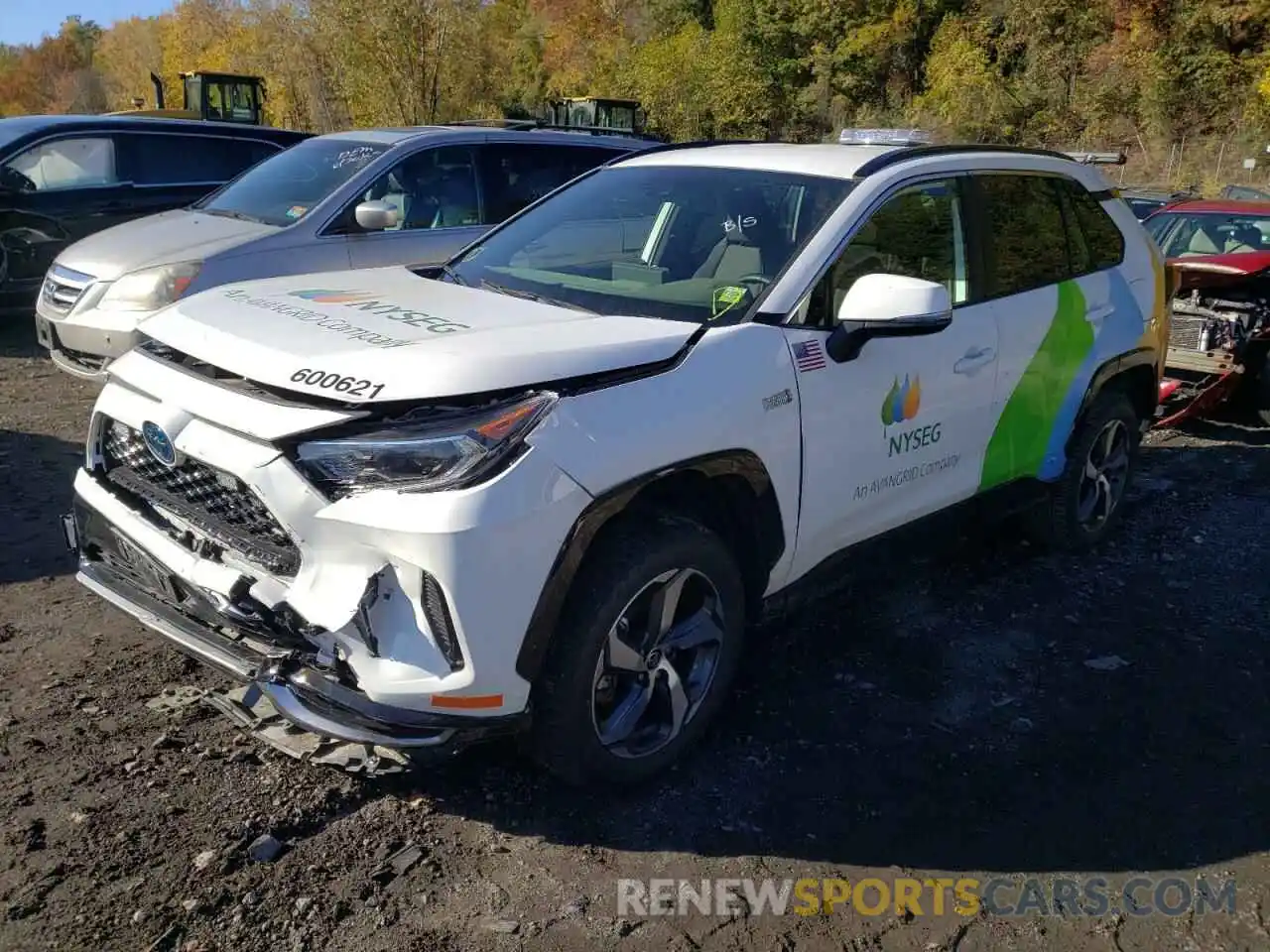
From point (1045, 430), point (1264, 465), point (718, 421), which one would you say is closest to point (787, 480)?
point (718, 421)

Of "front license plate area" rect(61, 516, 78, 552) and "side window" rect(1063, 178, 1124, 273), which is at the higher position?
"side window" rect(1063, 178, 1124, 273)

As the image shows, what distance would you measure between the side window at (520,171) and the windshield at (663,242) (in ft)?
12.0

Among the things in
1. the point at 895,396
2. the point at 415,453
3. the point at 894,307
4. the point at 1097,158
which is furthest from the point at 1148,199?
the point at 415,453

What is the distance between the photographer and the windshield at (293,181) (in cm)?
721

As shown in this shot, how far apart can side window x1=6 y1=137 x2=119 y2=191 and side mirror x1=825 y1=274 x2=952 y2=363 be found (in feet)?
26.9

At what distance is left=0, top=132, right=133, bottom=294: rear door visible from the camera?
867 centimetres

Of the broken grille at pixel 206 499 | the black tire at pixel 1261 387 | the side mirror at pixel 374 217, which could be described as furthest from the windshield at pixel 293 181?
the black tire at pixel 1261 387

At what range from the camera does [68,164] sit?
29.9 ft

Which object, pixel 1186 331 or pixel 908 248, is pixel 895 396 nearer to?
pixel 908 248

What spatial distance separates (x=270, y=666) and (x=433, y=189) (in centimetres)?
547

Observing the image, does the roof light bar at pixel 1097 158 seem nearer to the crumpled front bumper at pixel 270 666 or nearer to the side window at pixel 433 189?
the side window at pixel 433 189

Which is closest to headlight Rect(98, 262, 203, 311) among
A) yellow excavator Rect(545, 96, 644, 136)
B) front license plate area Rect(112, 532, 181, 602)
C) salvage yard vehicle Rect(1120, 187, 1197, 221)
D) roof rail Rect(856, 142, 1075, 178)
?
front license plate area Rect(112, 532, 181, 602)

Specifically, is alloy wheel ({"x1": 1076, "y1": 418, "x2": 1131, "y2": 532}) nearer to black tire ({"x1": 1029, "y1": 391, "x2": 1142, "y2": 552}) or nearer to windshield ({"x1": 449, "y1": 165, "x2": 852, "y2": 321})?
black tire ({"x1": 1029, "y1": 391, "x2": 1142, "y2": 552})

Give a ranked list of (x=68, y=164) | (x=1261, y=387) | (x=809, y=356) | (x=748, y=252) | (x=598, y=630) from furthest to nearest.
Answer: (x=68, y=164) → (x=1261, y=387) → (x=748, y=252) → (x=809, y=356) → (x=598, y=630)
